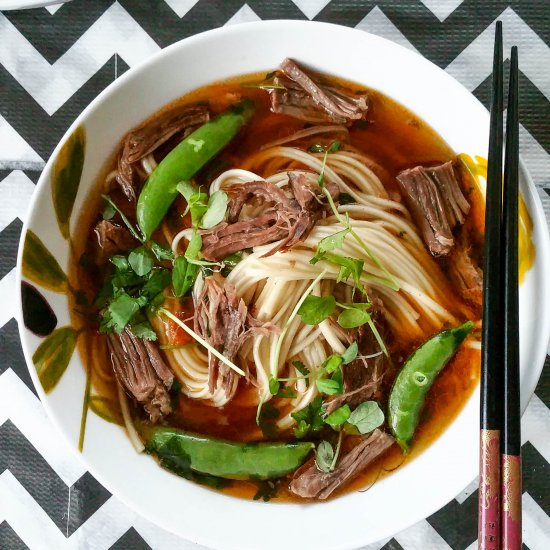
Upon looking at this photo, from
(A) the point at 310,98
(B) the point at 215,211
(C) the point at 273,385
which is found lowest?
(C) the point at 273,385

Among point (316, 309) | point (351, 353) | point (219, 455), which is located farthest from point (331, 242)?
point (219, 455)

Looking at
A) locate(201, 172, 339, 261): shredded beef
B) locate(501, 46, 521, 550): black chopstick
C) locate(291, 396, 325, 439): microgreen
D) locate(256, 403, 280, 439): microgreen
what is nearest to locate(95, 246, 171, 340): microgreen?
locate(201, 172, 339, 261): shredded beef

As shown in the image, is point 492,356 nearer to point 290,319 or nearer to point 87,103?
point 290,319

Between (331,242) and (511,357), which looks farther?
(331,242)

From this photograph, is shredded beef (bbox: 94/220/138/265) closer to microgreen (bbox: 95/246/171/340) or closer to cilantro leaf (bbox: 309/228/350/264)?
microgreen (bbox: 95/246/171/340)

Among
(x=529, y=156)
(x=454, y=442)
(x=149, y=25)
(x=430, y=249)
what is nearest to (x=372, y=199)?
(x=430, y=249)

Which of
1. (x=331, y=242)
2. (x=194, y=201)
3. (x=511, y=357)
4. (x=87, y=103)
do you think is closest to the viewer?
(x=511, y=357)

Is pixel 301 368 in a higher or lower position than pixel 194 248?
lower
